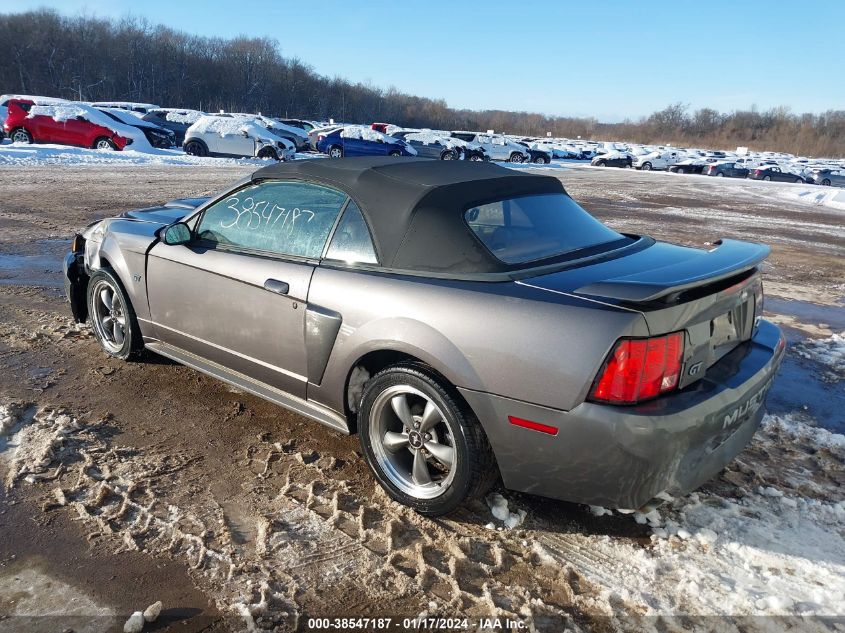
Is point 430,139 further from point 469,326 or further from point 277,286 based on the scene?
point 469,326

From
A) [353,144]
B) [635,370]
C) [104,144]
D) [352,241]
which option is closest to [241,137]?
[104,144]

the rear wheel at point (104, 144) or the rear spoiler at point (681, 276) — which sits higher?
the rear spoiler at point (681, 276)

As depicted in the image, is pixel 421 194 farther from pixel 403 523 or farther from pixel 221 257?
pixel 403 523

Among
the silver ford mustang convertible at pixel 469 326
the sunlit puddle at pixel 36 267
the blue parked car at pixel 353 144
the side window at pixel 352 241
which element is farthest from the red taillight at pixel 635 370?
the blue parked car at pixel 353 144

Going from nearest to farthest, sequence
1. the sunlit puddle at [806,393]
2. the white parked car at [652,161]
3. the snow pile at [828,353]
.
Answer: the sunlit puddle at [806,393] < the snow pile at [828,353] < the white parked car at [652,161]

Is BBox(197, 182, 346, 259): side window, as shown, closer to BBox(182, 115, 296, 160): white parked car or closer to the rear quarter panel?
the rear quarter panel

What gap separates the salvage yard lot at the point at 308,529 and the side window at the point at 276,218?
3.59 ft

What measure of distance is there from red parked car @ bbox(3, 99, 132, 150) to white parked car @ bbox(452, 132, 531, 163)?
20.0m

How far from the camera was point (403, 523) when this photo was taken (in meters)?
2.82

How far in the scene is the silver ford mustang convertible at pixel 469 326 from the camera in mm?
2363

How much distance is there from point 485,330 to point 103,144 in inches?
939

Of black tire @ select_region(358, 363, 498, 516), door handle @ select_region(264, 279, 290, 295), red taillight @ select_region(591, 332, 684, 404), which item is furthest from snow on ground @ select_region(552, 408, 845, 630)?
door handle @ select_region(264, 279, 290, 295)

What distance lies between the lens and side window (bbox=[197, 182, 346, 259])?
10.7 feet

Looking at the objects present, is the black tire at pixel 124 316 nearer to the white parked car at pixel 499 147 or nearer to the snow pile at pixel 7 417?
the snow pile at pixel 7 417
